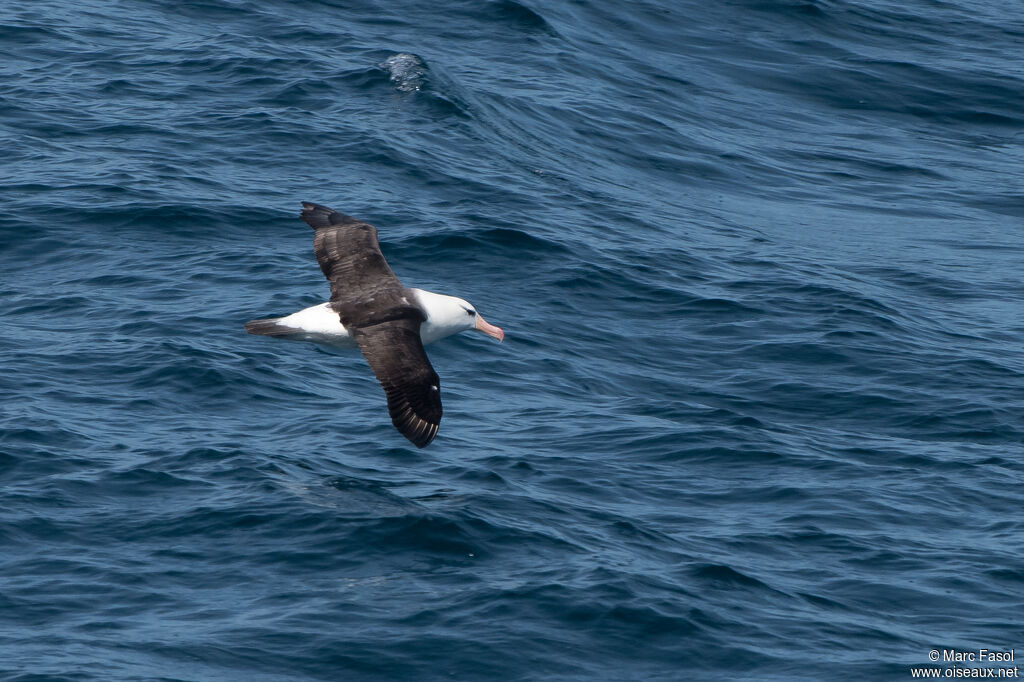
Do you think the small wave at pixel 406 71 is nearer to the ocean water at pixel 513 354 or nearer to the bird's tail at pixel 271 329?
the ocean water at pixel 513 354

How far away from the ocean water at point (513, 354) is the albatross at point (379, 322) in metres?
1.16

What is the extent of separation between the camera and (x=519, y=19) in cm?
2948

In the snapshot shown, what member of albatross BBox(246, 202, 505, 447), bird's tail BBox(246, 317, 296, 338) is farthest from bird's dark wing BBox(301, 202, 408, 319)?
bird's tail BBox(246, 317, 296, 338)

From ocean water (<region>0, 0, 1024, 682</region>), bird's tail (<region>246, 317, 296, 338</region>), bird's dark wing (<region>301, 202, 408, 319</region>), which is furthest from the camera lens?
bird's dark wing (<region>301, 202, 408, 319</region>)

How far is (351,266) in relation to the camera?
15023 millimetres

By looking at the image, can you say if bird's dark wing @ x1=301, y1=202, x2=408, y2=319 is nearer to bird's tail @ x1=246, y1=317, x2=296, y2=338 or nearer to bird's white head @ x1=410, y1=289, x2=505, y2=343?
bird's white head @ x1=410, y1=289, x2=505, y2=343

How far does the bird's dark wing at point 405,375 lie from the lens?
12.7 m

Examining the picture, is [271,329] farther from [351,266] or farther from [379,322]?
[351,266]

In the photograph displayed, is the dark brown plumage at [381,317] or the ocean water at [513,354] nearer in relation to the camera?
the ocean water at [513,354]

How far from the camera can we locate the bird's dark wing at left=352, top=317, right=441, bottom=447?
41.5 ft

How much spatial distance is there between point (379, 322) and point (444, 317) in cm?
97

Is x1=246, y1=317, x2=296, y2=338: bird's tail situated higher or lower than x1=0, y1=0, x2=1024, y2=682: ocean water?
higher

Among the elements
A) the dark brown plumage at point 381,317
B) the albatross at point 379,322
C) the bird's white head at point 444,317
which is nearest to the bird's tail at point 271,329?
the albatross at point 379,322

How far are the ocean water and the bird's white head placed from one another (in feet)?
3.86
